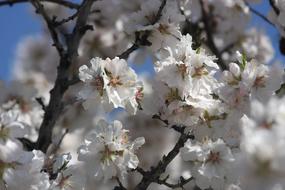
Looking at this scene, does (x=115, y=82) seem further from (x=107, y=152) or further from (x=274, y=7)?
(x=274, y=7)

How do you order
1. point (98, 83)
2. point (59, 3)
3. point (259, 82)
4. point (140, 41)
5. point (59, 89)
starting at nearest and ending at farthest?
point (259, 82) → point (98, 83) → point (140, 41) → point (59, 89) → point (59, 3)

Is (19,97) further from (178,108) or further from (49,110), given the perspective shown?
(178,108)

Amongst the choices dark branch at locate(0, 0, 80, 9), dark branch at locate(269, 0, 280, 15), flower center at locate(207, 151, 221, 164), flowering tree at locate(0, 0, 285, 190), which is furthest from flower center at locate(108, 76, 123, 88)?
dark branch at locate(269, 0, 280, 15)

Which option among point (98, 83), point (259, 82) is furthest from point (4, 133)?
point (259, 82)

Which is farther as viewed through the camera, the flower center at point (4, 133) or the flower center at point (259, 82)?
the flower center at point (259, 82)

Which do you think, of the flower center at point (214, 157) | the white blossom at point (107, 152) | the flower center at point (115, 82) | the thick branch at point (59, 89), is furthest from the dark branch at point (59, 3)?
the flower center at point (214, 157)

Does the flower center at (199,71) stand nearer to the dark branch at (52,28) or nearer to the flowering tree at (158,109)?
the flowering tree at (158,109)

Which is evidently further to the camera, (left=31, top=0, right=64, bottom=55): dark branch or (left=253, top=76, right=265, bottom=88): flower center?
(left=31, top=0, right=64, bottom=55): dark branch

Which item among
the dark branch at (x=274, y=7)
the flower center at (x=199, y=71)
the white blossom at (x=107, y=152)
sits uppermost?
the flower center at (x=199, y=71)

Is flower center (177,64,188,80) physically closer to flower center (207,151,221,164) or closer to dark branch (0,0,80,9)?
flower center (207,151,221,164)
